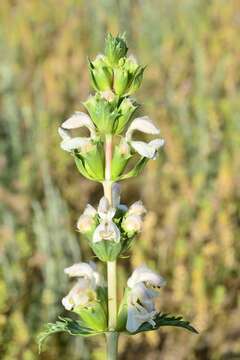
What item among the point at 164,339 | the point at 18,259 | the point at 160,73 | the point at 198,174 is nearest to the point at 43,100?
the point at 160,73

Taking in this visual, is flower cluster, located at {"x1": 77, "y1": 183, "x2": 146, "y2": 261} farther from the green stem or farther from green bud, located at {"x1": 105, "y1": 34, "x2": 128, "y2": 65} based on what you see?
green bud, located at {"x1": 105, "y1": 34, "x2": 128, "y2": 65}

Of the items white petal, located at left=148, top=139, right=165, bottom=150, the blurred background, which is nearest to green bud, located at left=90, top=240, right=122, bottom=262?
white petal, located at left=148, top=139, right=165, bottom=150

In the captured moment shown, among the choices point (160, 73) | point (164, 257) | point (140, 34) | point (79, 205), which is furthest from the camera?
point (140, 34)

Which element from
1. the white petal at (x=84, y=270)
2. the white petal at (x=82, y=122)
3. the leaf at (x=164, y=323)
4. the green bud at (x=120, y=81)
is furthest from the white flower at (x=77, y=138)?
the leaf at (x=164, y=323)

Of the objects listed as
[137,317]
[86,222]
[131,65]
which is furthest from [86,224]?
[131,65]

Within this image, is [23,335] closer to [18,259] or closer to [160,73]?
[18,259]

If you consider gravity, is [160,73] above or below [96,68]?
above

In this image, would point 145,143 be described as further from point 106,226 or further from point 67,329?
point 67,329
